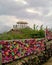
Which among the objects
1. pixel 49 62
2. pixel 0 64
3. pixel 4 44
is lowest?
pixel 49 62

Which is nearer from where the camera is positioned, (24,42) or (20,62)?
(20,62)

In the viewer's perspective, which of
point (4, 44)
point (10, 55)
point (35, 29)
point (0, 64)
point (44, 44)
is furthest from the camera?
point (35, 29)

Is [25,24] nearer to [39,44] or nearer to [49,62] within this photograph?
[39,44]

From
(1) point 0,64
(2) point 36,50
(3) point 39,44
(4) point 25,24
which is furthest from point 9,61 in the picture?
(4) point 25,24

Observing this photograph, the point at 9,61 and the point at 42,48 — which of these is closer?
the point at 9,61

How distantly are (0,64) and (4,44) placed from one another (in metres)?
1.92

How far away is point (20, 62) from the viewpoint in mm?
15180

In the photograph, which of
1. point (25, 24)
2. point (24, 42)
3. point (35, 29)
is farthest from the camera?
point (25, 24)

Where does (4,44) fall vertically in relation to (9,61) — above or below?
above

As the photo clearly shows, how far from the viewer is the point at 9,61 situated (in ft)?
47.6

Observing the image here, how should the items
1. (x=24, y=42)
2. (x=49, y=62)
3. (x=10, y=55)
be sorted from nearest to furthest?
1. (x=10, y=55)
2. (x=24, y=42)
3. (x=49, y=62)

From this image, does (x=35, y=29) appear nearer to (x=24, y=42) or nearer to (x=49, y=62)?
(x=49, y=62)

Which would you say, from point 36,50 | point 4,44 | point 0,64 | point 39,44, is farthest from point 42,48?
point 0,64

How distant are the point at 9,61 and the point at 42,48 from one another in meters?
8.97
